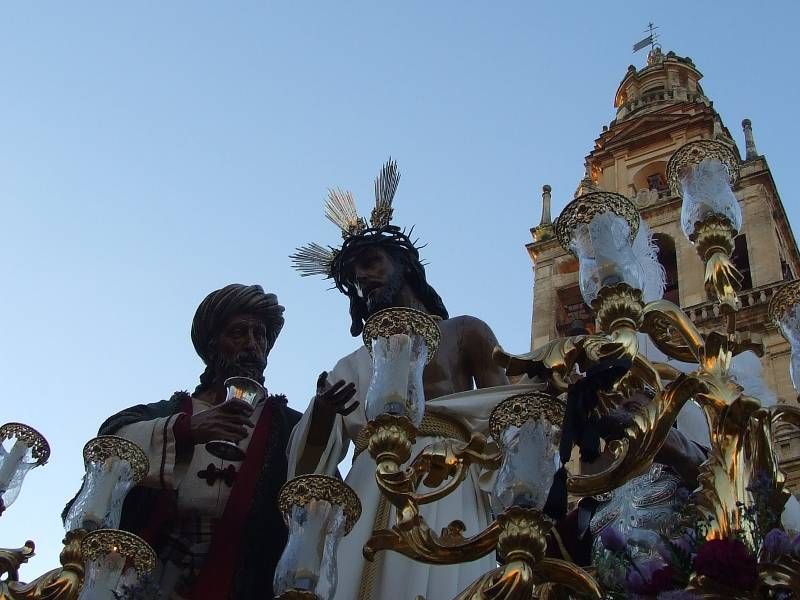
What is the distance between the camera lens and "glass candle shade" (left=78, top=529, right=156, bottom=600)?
5980mm

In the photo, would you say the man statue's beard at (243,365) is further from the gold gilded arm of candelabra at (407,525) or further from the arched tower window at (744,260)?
the arched tower window at (744,260)

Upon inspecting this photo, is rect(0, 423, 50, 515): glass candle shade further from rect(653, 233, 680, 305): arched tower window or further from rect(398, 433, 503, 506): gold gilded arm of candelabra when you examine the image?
rect(653, 233, 680, 305): arched tower window

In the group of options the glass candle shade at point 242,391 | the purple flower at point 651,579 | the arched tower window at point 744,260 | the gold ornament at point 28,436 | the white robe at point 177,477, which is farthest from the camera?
the arched tower window at point 744,260

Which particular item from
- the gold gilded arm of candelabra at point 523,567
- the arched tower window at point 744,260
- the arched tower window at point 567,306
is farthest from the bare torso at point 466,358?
the arched tower window at point 567,306

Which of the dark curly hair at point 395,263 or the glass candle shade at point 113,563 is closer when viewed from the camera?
the glass candle shade at point 113,563

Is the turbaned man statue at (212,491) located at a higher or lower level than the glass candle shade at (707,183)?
lower

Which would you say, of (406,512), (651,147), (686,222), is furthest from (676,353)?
(651,147)

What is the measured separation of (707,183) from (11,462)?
14.2 feet

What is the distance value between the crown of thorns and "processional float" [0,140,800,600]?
188cm

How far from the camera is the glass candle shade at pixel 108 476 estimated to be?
6375mm

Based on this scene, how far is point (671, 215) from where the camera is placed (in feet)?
125

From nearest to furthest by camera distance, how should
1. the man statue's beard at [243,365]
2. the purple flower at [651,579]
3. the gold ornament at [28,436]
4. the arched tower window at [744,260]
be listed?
1. the purple flower at [651,579]
2. the gold ornament at [28,436]
3. the man statue's beard at [243,365]
4. the arched tower window at [744,260]

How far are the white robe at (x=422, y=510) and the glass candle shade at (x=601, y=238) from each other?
697mm

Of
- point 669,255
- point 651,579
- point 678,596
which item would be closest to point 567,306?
point 669,255
